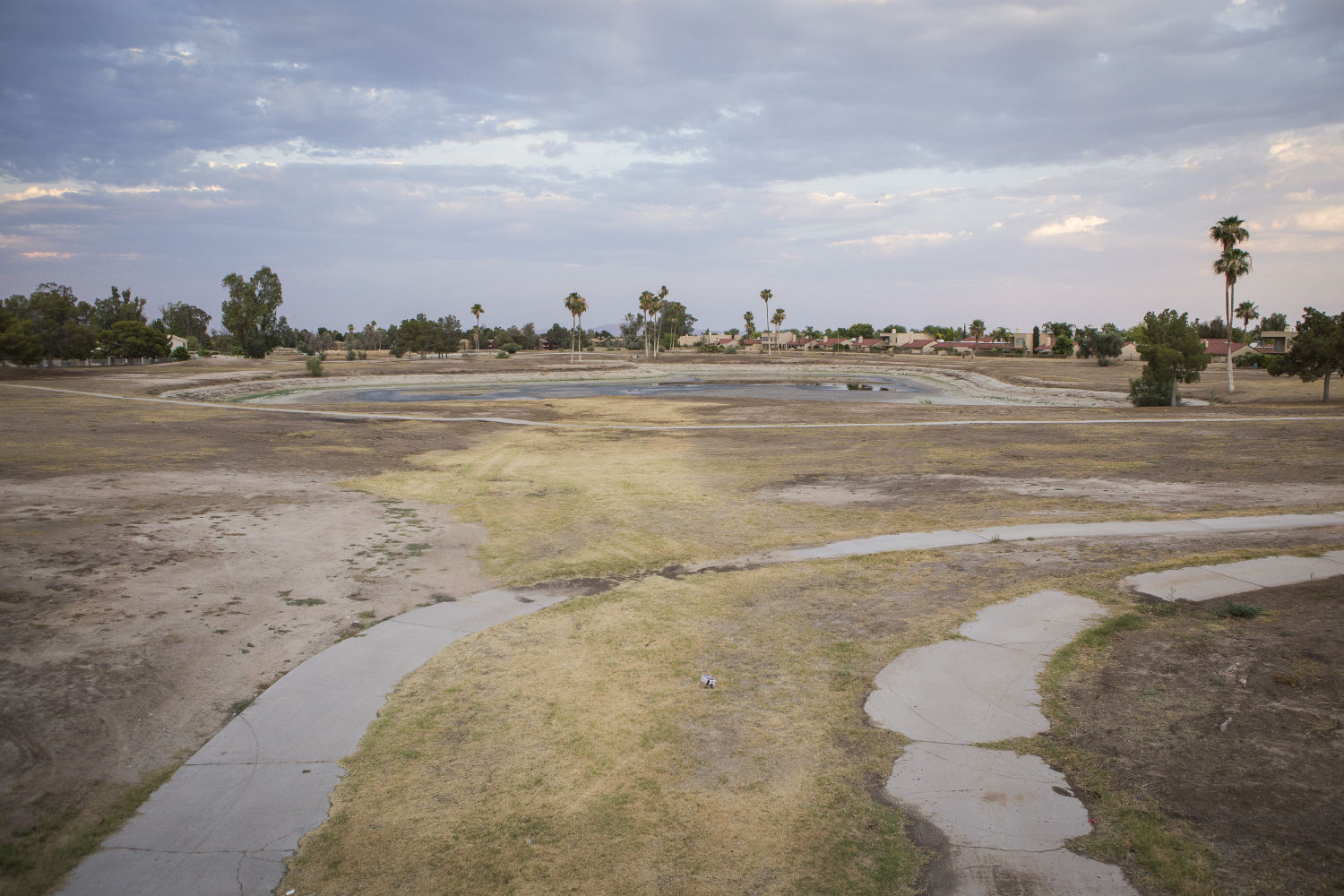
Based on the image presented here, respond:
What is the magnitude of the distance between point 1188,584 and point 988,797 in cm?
628

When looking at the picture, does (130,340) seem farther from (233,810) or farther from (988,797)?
(988,797)

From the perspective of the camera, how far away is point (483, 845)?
544 cm

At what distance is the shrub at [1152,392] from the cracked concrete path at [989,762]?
135 ft

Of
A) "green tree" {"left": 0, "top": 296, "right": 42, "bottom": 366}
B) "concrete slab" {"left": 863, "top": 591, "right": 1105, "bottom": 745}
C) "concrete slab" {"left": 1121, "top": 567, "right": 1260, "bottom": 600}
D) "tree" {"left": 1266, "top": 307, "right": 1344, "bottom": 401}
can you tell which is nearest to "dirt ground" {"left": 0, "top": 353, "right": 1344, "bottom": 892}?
"concrete slab" {"left": 1121, "top": 567, "right": 1260, "bottom": 600}

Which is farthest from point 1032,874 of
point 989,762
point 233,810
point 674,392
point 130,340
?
point 130,340

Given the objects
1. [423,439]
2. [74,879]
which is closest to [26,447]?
[423,439]

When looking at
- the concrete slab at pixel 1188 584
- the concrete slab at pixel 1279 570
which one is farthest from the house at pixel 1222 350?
the concrete slab at pixel 1188 584

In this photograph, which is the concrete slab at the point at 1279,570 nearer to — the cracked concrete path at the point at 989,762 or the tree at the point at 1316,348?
the cracked concrete path at the point at 989,762

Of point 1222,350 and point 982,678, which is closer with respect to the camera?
point 982,678

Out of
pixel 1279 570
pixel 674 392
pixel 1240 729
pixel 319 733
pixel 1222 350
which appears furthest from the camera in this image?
pixel 1222 350

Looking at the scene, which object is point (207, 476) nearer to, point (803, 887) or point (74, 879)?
point (74, 879)

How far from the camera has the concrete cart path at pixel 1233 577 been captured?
32.1 ft

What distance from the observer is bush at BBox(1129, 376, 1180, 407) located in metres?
43.6

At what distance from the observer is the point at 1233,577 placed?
1027 centimetres
